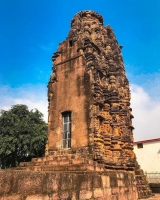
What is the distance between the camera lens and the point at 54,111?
10.3 meters

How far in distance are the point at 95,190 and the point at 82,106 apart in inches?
180

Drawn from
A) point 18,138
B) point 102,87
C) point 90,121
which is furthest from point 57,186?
point 18,138

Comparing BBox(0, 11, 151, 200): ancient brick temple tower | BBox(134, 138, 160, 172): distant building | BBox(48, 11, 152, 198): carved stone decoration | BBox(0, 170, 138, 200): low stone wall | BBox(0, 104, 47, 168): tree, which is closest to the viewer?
BBox(0, 170, 138, 200): low stone wall

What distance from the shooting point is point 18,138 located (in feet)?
69.6

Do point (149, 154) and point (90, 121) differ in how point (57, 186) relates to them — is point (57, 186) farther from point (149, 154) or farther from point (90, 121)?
point (149, 154)

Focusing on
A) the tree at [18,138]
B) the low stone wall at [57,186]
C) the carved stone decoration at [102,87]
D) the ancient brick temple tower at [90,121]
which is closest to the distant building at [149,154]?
the tree at [18,138]

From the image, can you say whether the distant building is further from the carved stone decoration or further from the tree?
the carved stone decoration

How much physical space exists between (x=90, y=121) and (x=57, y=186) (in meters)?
4.80

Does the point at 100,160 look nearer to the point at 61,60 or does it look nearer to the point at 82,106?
the point at 82,106

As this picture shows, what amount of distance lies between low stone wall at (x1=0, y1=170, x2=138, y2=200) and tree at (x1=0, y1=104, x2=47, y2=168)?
53.0 ft

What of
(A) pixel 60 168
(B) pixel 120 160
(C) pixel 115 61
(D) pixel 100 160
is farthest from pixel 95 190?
(C) pixel 115 61

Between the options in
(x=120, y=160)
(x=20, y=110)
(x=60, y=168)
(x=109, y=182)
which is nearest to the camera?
(x=109, y=182)

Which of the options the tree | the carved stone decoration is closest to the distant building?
the tree

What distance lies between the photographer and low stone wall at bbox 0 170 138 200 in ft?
10.7
